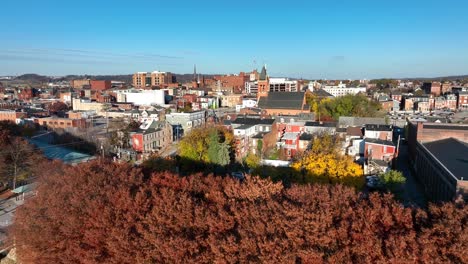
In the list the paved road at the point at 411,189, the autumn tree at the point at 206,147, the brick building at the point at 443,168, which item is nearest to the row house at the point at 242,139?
the autumn tree at the point at 206,147

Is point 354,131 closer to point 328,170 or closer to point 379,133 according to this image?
point 379,133

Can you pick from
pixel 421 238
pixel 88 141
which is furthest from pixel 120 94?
pixel 421 238

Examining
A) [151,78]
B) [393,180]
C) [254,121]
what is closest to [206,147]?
[254,121]

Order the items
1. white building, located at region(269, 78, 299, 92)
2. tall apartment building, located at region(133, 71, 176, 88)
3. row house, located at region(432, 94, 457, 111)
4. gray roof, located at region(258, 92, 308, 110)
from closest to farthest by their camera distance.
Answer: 1. gray roof, located at region(258, 92, 308, 110)
2. row house, located at region(432, 94, 457, 111)
3. white building, located at region(269, 78, 299, 92)
4. tall apartment building, located at region(133, 71, 176, 88)

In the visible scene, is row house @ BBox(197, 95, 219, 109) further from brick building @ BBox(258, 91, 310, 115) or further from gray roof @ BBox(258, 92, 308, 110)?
brick building @ BBox(258, 91, 310, 115)

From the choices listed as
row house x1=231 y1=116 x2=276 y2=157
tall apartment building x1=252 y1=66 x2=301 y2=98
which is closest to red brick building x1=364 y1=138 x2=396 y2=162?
row house x1=231 y1=116 x2=276 y2=157

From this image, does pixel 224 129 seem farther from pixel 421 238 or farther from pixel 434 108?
pixel 434 108

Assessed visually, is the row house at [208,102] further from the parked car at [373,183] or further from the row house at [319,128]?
the parked car at [373,183]
